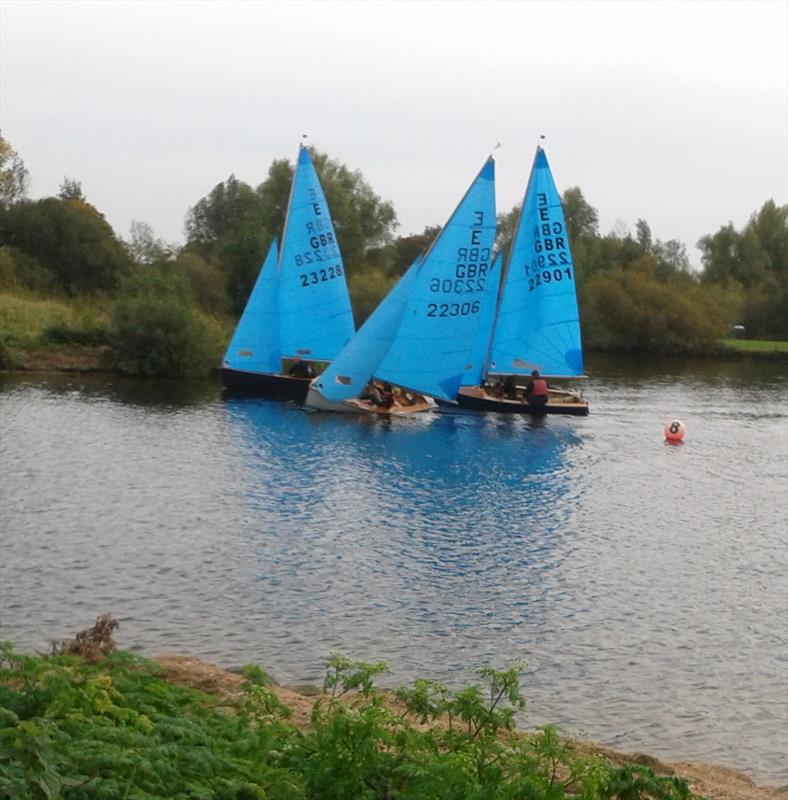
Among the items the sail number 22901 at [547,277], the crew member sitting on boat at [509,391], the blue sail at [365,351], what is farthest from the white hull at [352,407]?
the sail number 22901 at [547,277]

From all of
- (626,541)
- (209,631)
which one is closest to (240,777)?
(209,631)

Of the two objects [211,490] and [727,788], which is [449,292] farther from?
[727,788]

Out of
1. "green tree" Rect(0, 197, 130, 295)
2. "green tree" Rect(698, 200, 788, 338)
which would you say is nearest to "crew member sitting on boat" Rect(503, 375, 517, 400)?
"green tree" Rect(0, 197, 130, 295)

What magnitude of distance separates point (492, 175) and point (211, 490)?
19.0 m

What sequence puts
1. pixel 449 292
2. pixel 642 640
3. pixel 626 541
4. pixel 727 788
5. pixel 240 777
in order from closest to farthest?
pixel 240 777
pixel 727 788
pixel 642 640
pixel 626 541
pixel 449 292

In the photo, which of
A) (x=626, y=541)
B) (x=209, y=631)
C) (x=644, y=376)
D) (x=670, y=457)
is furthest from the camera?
(x=644, y=376)

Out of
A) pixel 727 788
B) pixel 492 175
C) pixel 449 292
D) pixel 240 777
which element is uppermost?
pixel 492 175

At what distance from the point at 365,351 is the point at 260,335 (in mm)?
5994

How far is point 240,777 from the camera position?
764cm

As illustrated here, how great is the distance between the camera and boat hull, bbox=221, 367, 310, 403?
4212 centimetres

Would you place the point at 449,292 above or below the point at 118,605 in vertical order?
above

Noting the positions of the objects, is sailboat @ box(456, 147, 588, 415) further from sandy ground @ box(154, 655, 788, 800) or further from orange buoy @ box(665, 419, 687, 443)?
sandy ground @ box(154, 655, 788, 800)

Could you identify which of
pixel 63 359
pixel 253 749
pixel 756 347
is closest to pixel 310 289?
pixel 63 359

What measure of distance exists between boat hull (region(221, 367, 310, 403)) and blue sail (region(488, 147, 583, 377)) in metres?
6.70
